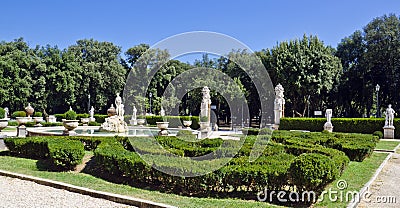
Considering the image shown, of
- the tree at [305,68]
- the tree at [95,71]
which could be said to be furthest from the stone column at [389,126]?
the tree at [95,71]

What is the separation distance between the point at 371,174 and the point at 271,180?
4.25 m

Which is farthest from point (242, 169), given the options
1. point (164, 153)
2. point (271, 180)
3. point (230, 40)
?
point (230, 40)

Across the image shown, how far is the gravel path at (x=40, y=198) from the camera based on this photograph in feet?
19.7

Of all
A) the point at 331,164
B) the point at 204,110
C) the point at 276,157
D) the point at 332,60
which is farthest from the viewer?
the point at 332,60

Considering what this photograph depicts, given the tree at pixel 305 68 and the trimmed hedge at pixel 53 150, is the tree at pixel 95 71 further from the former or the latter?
the trimmed hedge at pixel 53 150

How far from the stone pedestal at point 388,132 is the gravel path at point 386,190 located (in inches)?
559

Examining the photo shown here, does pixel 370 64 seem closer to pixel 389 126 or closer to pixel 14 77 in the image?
pixel 389 126

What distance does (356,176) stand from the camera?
339 inches

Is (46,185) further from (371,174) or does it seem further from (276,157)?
(371,174)

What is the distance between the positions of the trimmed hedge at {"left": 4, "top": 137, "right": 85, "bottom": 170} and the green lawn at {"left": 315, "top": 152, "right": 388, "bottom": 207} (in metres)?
6.10

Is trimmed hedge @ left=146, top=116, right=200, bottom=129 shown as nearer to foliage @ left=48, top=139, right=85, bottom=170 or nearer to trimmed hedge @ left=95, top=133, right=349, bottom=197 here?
foliage @ left=48, top=139, right=85, bottom=170

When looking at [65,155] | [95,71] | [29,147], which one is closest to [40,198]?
[65,155]

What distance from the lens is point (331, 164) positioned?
6145 mm

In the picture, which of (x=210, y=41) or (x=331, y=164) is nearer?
(x=331, y=164)
